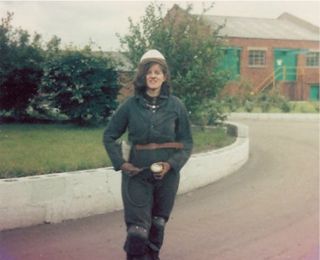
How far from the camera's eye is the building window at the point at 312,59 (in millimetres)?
43922

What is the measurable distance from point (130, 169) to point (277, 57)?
39.7m

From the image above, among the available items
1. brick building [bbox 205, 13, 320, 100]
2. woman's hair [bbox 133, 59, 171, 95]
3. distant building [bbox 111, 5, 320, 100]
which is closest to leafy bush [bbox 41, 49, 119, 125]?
woman's hair [bbox 133, 59, 171, 95]

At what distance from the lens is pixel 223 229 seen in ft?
21.0

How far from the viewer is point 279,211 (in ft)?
24.3

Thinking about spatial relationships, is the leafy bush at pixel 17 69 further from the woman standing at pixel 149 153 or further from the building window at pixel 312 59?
the building window at pixel 312 59

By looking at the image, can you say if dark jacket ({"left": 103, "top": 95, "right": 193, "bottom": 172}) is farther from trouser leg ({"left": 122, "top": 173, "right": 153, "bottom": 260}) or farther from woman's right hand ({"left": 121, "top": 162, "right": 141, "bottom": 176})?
trouser leg ({"left": 122, "top": 173, "right": 153, "bottom": 260})

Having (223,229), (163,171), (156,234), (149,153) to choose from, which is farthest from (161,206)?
(223,229)

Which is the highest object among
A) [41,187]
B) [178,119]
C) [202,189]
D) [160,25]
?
[160,25]

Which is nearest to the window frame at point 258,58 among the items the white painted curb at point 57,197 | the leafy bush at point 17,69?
the leafy bush at point 17,69

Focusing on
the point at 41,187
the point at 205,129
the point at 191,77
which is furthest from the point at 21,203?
the point at 205,129

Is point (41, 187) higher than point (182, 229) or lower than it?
higher

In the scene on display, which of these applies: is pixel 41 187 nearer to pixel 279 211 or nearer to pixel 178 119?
pixel 178 119

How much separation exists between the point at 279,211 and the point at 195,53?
6.82 meters

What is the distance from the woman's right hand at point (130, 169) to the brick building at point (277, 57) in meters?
35.3
